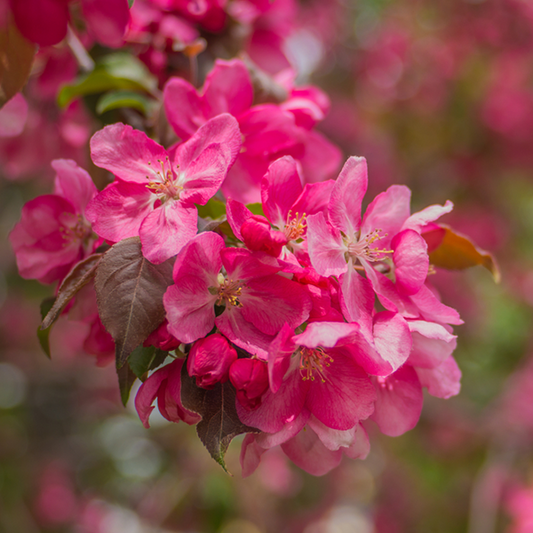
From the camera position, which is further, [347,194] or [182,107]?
[182,107]

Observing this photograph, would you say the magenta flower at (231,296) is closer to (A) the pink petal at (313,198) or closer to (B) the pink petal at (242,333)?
(B) the pink petal at (242,333)

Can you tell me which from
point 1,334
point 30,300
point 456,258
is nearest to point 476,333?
point 456,258

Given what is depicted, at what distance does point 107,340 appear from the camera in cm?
68

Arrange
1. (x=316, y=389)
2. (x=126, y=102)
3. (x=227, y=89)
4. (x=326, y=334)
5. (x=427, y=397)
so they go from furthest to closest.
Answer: (x=427, y=397) < (x=126, y=102) < (x=227, y=89) < (x=316, y=389) < (x=326, y=334)

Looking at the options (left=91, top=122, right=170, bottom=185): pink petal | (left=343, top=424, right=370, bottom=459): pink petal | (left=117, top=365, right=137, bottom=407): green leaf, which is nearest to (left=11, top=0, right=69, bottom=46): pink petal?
(left=91, top=122, right=170, bottom=185): pink petal

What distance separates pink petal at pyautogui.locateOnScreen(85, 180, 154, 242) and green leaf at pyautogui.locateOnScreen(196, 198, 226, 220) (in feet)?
0.31

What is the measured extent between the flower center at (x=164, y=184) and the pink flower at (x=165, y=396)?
24 centimetres

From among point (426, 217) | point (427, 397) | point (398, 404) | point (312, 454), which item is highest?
point (426, 217)

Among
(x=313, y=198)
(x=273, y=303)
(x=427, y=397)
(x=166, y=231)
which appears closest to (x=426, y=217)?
(x=313, y=198)

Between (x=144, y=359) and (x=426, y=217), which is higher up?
(x=426, y=217)

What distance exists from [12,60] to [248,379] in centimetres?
54

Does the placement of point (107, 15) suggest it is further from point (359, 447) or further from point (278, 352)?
point (359, 447)

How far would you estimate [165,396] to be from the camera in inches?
23.6

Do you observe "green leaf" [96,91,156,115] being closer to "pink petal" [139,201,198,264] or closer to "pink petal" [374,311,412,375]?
"pink petal" [139,201,198,264]
